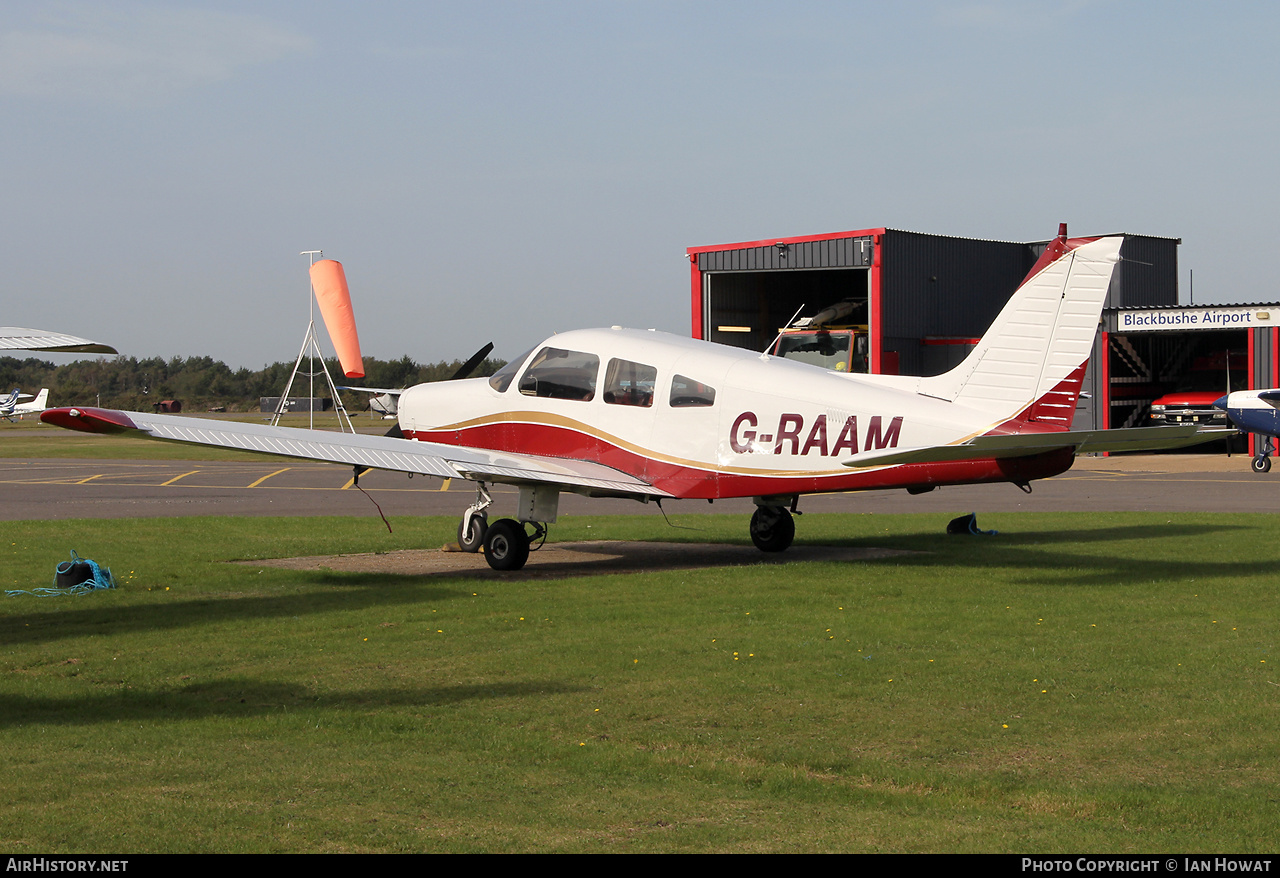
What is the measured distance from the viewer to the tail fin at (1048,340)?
11773mm

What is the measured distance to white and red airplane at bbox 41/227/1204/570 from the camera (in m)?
11.8

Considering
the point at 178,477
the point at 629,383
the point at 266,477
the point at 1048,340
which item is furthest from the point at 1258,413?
the point at 178,477

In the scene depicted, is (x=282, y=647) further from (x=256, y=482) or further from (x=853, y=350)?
(x=853, y=350)

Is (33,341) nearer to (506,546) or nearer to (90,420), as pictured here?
(90,420)

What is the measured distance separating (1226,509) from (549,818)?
744 inches

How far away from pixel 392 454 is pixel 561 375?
2.39m

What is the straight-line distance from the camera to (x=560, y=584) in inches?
498

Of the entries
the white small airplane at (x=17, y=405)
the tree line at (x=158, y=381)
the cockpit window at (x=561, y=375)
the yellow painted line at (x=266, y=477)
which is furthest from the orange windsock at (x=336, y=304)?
the tree line at (x=158, y=381)

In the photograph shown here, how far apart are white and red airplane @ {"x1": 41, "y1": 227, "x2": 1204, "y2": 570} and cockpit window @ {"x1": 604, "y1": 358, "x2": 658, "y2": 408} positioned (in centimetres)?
2

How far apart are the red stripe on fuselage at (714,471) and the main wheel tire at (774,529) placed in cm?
191

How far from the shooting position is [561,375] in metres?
14.5

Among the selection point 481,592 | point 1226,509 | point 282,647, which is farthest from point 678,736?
point 1226,509

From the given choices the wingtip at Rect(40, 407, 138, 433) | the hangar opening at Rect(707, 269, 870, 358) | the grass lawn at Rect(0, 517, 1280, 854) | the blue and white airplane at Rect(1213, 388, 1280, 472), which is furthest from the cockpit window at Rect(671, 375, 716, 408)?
the hangar opening at Rect(707, 269, 870, 358)

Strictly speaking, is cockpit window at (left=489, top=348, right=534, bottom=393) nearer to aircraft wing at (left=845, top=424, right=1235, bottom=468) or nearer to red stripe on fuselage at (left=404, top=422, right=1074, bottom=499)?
red stripe on fuselage at (left=404, top=422, right=1074, bottom=499)
